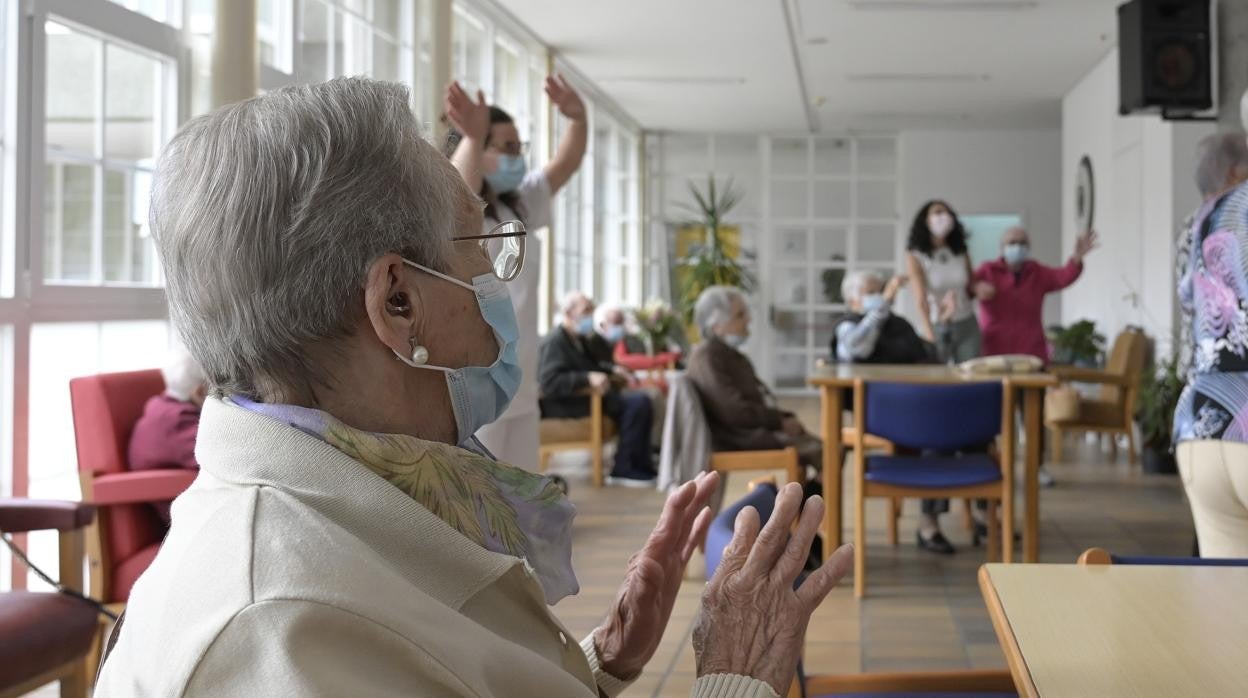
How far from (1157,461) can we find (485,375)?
7453 millimetres

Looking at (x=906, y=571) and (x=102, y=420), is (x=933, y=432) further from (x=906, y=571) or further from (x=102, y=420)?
(x=102, y=420)

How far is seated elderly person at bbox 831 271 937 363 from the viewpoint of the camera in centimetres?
609

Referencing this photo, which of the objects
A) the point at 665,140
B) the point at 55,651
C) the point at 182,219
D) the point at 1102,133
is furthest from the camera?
the point at 665,140

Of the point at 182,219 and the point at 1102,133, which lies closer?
the point at 182,219

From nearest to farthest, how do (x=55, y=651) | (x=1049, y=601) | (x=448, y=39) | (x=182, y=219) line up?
(x=182, y=219) < (x=1049, y=601) < (x=55, y=651) < (x=448, y=39)

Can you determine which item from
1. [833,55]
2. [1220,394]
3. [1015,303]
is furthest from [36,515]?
[833,55]

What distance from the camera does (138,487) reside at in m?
3.19

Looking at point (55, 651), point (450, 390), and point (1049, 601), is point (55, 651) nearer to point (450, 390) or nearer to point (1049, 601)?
point (450, 390)

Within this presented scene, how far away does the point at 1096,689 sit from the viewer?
4.08 feet

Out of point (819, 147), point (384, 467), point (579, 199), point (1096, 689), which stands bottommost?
point (1096, 689)

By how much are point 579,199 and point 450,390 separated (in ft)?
35.5

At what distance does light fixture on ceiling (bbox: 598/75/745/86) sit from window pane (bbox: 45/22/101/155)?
8114 mm

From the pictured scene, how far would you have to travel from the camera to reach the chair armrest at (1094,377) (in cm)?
803

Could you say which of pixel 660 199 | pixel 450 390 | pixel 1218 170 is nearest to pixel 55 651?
pixel 450 390
